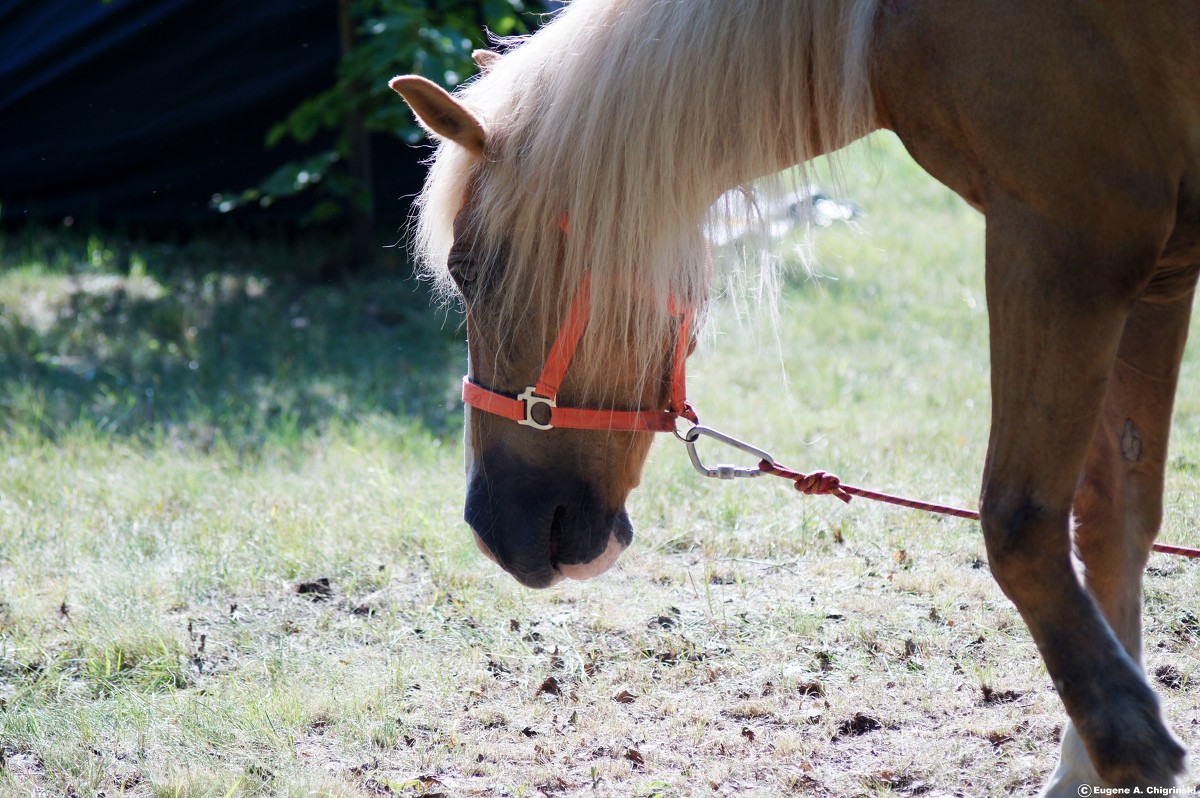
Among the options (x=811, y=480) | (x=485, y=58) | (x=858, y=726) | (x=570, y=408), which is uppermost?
(x=485, y=58)

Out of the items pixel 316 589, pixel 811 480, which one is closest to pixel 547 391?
pixel 811 480

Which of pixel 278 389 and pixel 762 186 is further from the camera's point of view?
pixel 278 389

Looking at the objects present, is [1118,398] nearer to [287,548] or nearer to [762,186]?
[762,186]

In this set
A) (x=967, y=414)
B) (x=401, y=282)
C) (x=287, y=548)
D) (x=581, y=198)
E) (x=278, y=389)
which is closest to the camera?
(x=581, y=198)

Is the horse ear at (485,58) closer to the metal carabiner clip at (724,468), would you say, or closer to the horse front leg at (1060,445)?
the metal carabiner clip at (724,468)

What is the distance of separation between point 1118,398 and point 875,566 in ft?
3.71

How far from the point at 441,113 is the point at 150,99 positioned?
220 inches

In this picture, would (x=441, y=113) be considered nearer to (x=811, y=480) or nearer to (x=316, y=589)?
(x=811, y=480)

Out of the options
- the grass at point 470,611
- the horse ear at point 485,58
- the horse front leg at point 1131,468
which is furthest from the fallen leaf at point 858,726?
the horse ear at point 485,58

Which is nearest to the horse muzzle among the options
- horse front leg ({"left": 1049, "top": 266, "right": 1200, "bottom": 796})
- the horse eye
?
the horse eye

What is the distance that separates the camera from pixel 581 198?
2.06 metres

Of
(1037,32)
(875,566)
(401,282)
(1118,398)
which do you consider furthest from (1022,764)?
(401,282)

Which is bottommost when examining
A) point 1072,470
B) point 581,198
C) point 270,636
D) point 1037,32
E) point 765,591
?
point 270,636

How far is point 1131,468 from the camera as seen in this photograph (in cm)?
230
